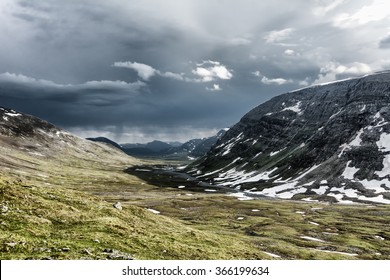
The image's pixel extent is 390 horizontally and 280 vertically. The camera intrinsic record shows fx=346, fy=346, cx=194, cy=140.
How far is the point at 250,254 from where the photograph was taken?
4225cm

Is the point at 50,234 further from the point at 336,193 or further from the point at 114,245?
the point at 336,193

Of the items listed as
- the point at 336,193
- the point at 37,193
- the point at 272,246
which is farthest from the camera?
the point at 336,193

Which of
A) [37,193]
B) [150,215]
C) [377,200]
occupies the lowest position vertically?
[377,200]

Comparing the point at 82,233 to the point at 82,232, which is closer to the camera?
the point at 82,233

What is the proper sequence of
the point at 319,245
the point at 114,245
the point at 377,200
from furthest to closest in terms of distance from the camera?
the point at 377,200, the point at 319,245, the point at 114,245

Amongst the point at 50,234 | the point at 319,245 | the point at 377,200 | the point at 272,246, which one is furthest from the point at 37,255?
the point at 377,200

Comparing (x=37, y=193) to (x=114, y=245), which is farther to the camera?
(x=37, y=193)

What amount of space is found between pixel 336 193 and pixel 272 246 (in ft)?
480
